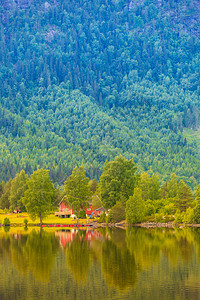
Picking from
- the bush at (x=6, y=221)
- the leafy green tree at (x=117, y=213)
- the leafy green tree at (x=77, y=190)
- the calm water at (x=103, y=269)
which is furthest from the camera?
the bush at (x=6, y=221)

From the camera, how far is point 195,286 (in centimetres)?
4625

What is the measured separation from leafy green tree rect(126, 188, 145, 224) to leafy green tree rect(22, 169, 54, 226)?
75.9 ft

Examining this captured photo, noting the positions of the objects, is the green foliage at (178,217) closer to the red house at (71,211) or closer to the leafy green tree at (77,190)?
the leafy green tree at (77,190)

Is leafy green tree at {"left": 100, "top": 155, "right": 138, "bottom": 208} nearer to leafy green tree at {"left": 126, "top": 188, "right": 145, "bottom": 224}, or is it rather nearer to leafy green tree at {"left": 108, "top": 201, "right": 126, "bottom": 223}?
leafy green tree at {"left": 108, "top": 201, "right": 126, "bottom": 223}

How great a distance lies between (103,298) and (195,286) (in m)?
9.09

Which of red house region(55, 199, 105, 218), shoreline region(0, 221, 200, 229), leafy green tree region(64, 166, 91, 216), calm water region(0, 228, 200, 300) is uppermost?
leafy green tree region(64, 166, 91, 216)

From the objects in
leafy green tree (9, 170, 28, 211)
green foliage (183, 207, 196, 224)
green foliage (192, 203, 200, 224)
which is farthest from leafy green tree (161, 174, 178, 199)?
leafy green tree (9, 170, 28, 211)

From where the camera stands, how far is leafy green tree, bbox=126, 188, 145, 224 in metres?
127

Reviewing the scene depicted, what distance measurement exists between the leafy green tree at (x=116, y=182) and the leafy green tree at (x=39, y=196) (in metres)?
15.4

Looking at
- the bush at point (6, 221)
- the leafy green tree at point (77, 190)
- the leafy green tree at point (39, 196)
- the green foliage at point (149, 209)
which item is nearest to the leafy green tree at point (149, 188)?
the green foliage at point (149, 209)

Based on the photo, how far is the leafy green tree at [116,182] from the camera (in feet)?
461

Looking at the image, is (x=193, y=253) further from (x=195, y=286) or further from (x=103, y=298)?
(x=103, y=298)

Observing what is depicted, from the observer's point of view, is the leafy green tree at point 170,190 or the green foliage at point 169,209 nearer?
the green foliage at point 169,209

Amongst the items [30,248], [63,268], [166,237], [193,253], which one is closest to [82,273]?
[63,268]
